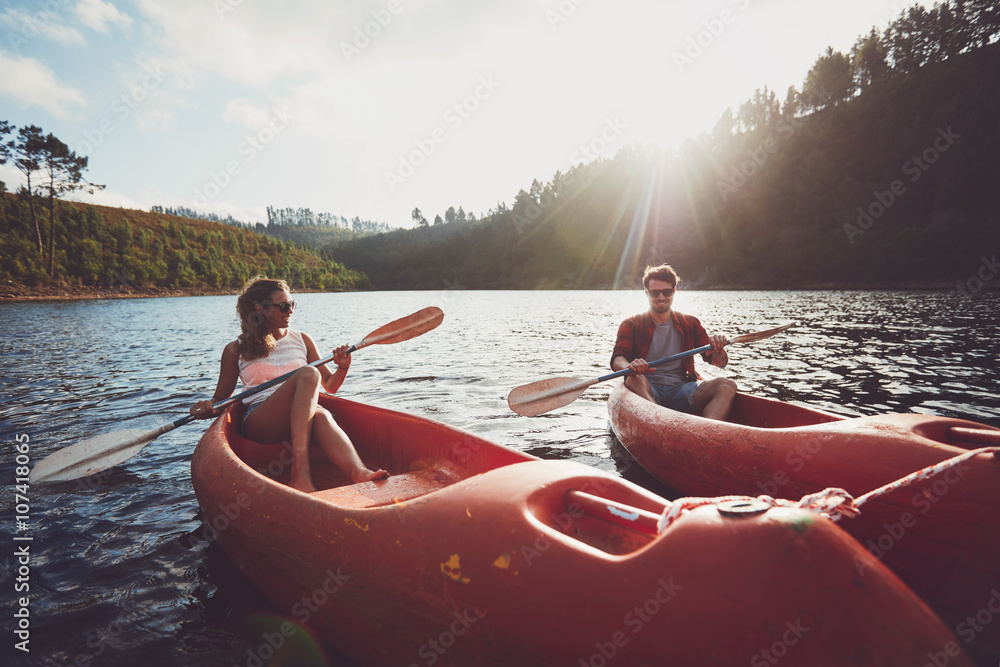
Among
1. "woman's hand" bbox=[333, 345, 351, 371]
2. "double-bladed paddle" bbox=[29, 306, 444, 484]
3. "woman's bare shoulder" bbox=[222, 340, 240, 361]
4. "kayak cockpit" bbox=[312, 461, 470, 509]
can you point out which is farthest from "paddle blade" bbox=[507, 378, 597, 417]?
"woman's bare shoulder" bbox=[222, 340, 240, 361]

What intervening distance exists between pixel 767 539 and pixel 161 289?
81408mm

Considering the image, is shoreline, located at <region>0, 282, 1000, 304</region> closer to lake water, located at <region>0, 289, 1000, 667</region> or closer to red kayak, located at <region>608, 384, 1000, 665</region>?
lake water, located at <region>0, 289, 1000, 667</region>

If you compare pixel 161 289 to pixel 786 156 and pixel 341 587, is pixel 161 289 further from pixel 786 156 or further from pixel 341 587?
pixel 786 156

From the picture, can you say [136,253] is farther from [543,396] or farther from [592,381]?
[592,381]

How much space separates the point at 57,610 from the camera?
2691 millimetres

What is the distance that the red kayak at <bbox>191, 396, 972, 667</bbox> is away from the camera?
4.32ft

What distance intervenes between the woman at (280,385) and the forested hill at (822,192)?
5009 cm

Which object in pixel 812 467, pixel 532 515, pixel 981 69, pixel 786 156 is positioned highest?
pixel 981 69

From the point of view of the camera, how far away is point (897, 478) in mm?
2428

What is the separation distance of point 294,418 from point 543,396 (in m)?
2.44

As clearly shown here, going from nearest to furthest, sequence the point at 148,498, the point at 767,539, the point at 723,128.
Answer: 1. the point at 767,539
2. the point at 148,498
3. the point at 723,128

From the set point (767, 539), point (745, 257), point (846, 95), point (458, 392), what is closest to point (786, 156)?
point (846, 95)

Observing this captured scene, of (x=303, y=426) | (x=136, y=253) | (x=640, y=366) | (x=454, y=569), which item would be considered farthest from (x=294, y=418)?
(x=136, y=253)

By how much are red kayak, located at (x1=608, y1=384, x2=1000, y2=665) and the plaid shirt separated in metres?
1.36
